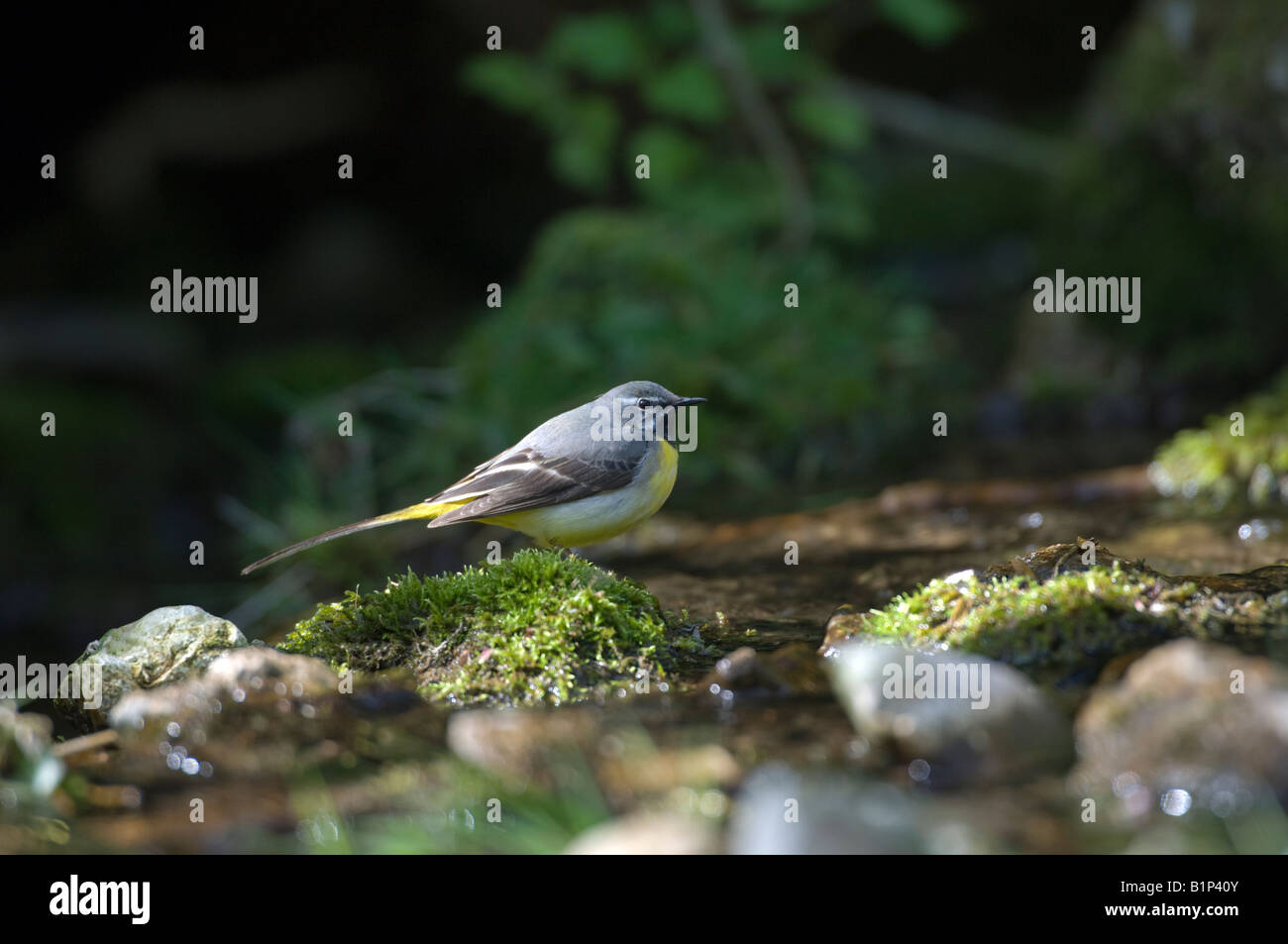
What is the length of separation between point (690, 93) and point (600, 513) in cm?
645

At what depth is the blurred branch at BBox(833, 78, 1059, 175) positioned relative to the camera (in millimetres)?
12641

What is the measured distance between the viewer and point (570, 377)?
32.0ft

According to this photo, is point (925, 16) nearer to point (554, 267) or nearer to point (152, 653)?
point (554, 267)

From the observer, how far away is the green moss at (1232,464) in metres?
7.10

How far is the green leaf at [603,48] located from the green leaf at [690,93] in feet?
1.04

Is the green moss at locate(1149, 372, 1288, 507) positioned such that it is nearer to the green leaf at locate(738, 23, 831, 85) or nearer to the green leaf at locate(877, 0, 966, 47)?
the green leaf at locate(877, 0, 966, 47)

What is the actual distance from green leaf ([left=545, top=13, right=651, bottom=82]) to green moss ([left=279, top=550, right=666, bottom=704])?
291 inches

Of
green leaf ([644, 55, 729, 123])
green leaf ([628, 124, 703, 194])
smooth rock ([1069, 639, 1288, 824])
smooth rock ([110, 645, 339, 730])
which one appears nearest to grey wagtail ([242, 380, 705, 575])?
smooth rock ([110, 645, 339, 730])

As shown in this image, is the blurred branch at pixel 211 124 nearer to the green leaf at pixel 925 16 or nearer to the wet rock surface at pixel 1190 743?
the green leaf at pixel 925 16

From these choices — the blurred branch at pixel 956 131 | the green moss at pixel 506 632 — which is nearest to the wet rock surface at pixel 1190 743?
the green moss at pixel 506 632

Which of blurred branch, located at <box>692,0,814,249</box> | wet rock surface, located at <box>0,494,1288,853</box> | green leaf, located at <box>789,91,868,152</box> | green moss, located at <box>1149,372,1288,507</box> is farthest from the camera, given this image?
blurred branch, located at <box>692,0,814,249</box>

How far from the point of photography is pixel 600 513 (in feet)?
18.5

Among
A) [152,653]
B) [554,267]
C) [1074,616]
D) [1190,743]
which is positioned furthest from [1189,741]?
[554,267]

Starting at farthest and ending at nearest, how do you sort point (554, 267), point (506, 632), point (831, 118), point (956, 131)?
point (956, 131) < point (831, 118) < point (554, 267) < point (506, 632)
